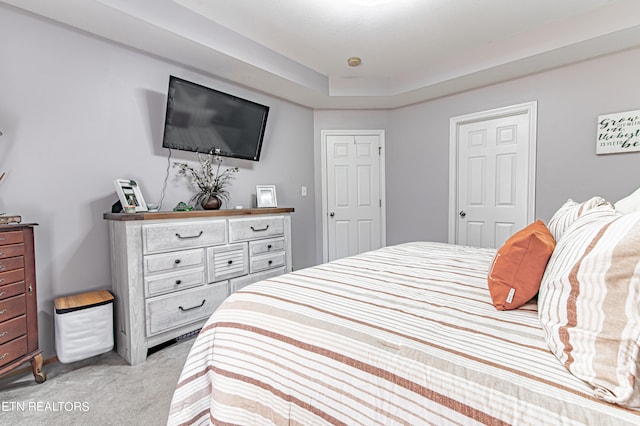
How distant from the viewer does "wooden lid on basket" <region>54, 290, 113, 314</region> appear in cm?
188

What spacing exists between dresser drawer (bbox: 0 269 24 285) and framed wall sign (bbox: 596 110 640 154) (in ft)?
14.5

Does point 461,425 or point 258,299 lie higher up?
point 258,299

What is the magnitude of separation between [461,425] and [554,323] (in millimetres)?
354

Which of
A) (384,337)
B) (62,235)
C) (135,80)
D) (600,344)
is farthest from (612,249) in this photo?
(135,80)

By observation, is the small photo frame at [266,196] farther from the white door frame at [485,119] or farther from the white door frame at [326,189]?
the white door frame at [485,119]

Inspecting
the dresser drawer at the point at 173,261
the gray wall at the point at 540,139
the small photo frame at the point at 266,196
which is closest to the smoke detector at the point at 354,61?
the gray wall at the point at 540,139

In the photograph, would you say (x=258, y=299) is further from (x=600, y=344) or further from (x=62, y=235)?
(x=62, y=235)

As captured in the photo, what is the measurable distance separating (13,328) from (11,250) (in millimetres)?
425

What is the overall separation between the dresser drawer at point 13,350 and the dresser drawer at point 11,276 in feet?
1.07

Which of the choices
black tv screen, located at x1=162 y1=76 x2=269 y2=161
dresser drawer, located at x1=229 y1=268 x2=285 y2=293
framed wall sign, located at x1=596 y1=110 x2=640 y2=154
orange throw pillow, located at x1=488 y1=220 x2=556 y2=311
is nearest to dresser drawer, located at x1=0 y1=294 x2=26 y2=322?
dresser drawer, located at x1=229 y1=268 x2=285 y2=293

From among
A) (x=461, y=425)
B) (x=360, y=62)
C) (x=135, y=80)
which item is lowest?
(x=461, y=425)

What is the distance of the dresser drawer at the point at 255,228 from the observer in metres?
2.57

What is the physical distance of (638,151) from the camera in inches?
101

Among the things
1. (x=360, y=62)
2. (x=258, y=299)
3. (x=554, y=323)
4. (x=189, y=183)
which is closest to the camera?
(x=554, y=323)
